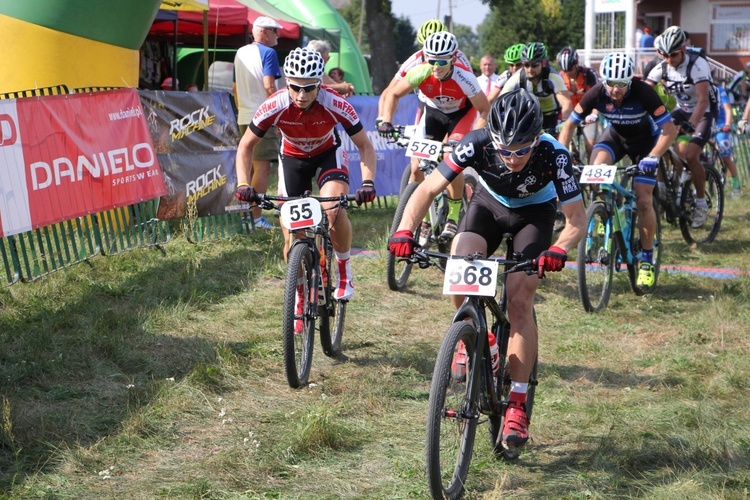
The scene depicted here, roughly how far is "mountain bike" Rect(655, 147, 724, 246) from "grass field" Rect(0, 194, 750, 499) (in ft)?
4.90

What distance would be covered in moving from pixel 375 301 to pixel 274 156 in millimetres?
3387

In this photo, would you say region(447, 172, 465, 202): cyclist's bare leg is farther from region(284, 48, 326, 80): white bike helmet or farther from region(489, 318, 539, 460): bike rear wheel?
region(489, 318, 539, 460): bike rear wheel

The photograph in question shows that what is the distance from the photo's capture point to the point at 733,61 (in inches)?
1738

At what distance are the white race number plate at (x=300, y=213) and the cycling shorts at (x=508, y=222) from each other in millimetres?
1326

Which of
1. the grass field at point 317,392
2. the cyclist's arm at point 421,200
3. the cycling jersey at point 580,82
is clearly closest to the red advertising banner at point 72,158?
the grass field at point 317,392

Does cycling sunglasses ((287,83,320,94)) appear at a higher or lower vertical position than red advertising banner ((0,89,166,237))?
higher

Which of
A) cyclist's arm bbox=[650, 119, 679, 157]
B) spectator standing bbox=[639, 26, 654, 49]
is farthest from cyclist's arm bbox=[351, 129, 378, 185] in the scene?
spectator standing bbox=[639, 26, 654, 49]

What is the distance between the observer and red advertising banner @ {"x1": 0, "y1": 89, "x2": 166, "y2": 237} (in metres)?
7.41

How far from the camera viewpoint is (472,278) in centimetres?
434

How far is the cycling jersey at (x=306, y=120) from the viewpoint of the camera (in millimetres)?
6598

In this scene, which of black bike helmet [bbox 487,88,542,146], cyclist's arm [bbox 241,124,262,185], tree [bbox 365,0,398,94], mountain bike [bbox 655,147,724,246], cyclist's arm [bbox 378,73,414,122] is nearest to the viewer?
black bike helmet [bbox 487,88,542,146]

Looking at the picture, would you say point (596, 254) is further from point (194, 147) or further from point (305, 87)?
point (194, 147)

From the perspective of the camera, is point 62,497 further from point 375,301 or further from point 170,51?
point 170,51

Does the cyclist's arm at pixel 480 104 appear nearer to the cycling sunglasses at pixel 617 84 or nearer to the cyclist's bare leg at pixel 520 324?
the cycling sunglasses at pixel 617 84
